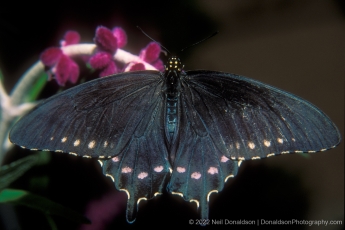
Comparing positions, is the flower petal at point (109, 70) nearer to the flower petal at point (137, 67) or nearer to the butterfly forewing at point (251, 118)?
the flower petal at point (137, 67)

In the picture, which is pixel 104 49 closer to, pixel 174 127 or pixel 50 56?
pixel 50 56

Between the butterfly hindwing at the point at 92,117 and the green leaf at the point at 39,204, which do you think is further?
the green leaf at the point at 39,204

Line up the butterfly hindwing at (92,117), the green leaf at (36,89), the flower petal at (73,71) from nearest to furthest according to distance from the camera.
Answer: the butterfly hindwing at (92,117) < the flower petal at (73,71) < the green leaf at (36,89)

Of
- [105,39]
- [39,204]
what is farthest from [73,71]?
[39,204]

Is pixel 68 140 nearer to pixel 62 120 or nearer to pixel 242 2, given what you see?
pixel 62 120

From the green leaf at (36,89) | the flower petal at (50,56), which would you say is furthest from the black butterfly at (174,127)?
the green leaf at (36,89)

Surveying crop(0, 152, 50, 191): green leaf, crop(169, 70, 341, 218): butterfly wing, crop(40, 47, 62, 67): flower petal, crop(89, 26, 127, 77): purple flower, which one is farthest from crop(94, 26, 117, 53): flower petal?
crop(0, 152, 50, 191): green leaf
